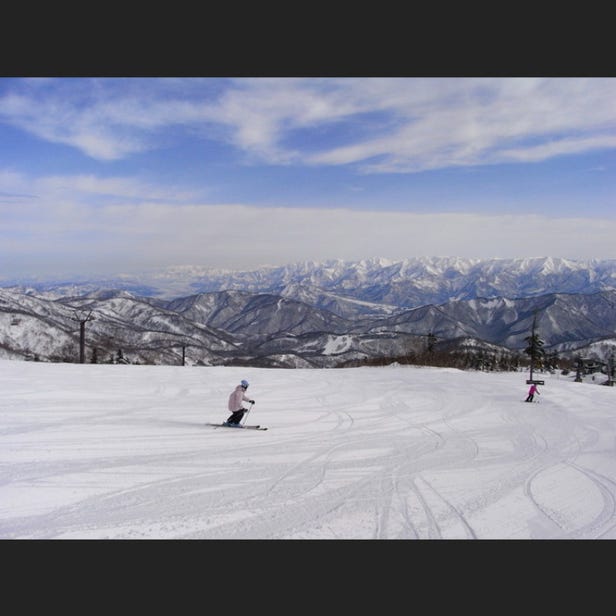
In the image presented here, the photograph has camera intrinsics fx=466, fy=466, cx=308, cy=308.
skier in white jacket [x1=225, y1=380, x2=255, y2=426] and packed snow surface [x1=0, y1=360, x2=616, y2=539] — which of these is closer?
packed snow surface [x1=0, y1=360, x2=616, y2=539]

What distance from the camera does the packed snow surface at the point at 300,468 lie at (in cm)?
838

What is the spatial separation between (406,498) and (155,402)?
14.5 metres

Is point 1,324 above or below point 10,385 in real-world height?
below

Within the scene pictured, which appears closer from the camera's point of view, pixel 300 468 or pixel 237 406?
pixel 300 468

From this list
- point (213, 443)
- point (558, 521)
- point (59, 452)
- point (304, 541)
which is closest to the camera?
point (304, 541)

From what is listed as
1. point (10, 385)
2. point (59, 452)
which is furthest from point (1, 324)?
point (59, 452)

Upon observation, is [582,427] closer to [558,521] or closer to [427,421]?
[427,421]

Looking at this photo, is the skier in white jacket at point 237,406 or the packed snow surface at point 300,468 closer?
the packed snow surface at point 300,468

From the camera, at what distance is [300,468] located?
1156 centimetres

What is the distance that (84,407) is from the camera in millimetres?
18844

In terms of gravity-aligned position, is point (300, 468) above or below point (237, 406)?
below

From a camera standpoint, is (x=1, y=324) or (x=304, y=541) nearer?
(x=304, y=541)

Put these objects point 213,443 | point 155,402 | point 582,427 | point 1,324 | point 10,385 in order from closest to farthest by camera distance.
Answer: point 213,443
point 582,427
point 155,402
point 10,385
point 1,324

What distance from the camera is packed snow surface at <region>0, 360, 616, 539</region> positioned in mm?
8375
